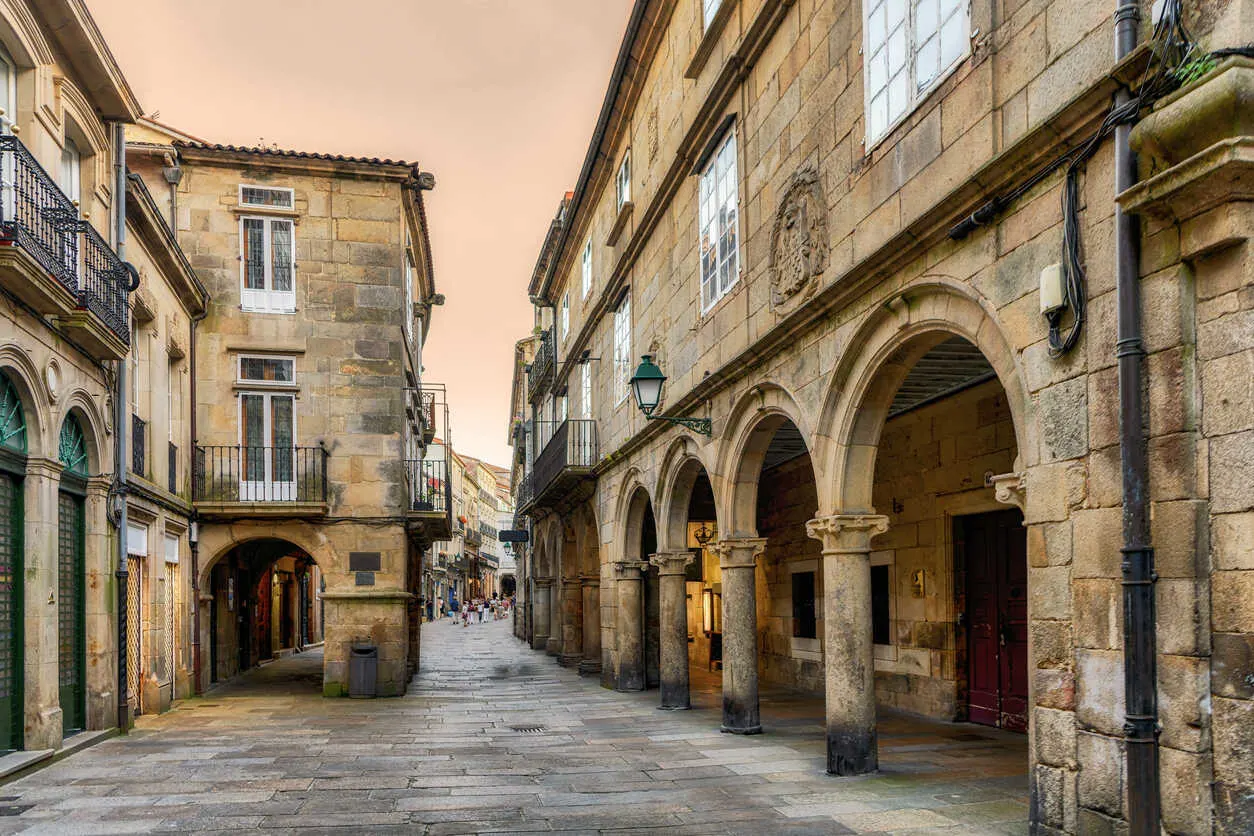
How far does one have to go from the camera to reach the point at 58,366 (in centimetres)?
1020

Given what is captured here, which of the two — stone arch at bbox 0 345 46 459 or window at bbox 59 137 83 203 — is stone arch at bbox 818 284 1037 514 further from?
window at bbox 59 137 83 203

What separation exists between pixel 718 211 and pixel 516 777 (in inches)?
253

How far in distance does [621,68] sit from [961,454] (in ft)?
25.9

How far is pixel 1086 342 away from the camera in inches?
211

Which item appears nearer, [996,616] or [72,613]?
[72,613]

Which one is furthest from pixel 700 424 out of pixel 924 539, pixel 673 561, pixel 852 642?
pixel 852 642

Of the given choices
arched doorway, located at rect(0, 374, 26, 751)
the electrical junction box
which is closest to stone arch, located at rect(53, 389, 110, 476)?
arched doorway, located at rect(0, 374, 26, 751)

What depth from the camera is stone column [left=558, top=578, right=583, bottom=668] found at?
23.2 meters

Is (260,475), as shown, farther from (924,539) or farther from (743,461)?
(924,539)

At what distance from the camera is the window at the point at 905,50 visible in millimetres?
6879

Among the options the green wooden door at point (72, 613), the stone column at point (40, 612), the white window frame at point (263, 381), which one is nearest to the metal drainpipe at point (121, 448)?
the green wooden door at point (72, 613)

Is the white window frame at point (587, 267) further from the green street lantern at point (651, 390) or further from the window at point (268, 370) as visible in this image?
the green street lantern at point (651, 390)

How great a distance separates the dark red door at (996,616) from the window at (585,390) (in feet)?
32.3

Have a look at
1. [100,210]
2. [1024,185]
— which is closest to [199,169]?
[100,210]
